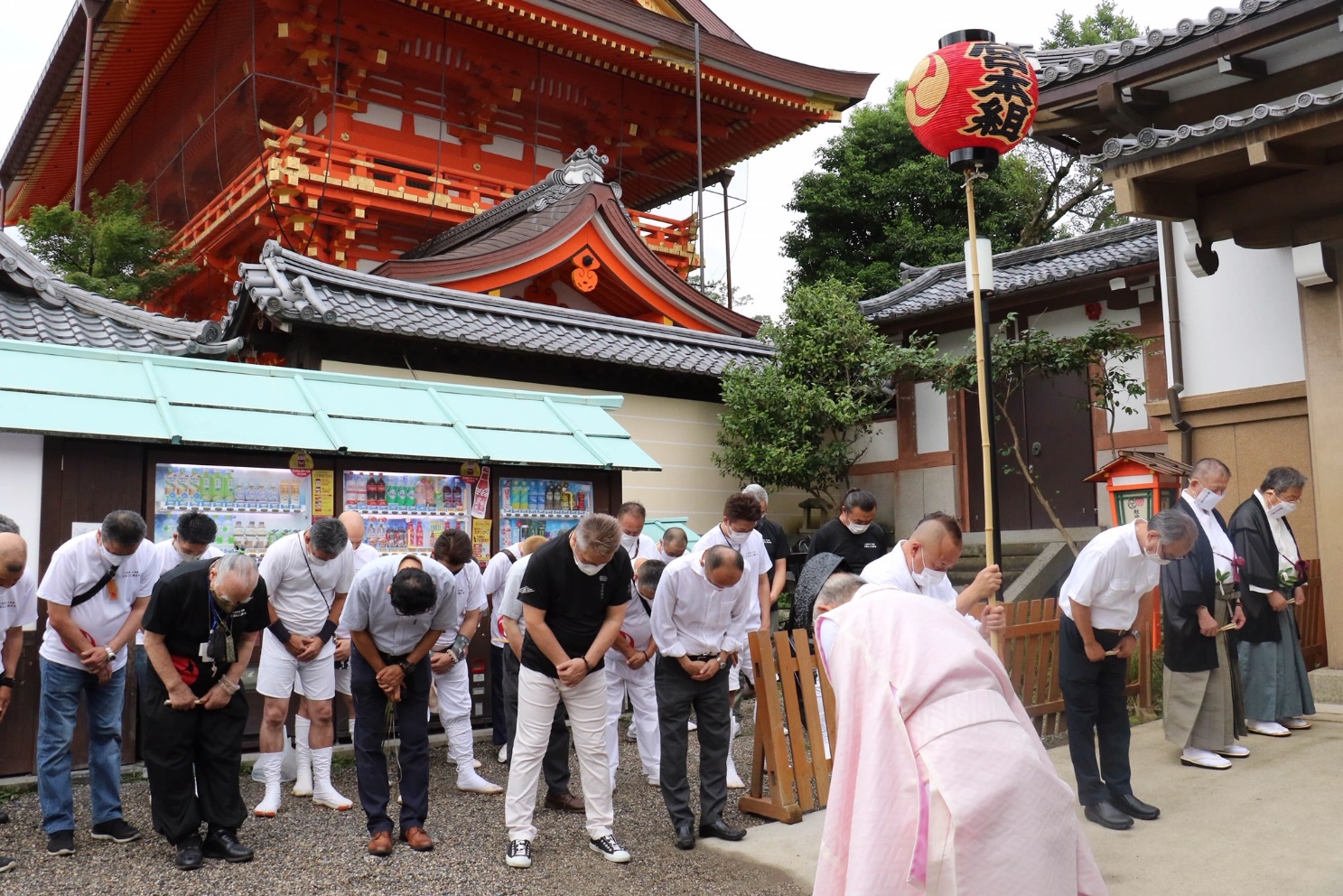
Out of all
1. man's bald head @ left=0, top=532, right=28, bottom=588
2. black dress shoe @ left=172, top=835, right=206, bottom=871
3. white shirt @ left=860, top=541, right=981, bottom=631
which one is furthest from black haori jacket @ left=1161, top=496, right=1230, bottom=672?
man's bald head @ left=0, top=532, right=28, bottom=588

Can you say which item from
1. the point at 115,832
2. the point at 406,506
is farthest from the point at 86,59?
the point at 115,832

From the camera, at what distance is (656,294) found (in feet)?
44.9

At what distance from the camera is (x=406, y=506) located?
27.3 ft

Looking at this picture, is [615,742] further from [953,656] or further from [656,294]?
[656,294]

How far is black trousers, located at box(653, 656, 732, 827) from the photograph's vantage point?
5.47 metres

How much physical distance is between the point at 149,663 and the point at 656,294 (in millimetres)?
9465

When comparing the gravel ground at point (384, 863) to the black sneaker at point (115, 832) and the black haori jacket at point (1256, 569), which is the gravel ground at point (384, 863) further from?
the black haori jacket at point (1256, 569)

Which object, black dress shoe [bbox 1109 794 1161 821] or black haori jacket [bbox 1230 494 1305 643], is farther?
black haori jacket [bbox 1230 494 1305 643]

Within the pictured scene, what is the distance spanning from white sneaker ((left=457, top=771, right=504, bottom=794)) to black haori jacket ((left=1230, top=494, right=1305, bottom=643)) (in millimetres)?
5286

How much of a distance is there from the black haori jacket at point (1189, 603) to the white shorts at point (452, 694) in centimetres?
452

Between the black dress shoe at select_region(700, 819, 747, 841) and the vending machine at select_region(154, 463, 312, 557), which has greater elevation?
the vending machine at select_region(154, 463, 312, 557)

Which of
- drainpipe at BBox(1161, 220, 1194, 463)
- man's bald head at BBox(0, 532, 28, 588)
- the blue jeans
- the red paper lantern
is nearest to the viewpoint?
man's bald head at BBox(0, 532, 28, 588)

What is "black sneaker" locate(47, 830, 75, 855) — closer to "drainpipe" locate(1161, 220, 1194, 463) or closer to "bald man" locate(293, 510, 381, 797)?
"bald man" locate(293, 510, 381, 797)

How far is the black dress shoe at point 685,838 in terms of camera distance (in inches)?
212
